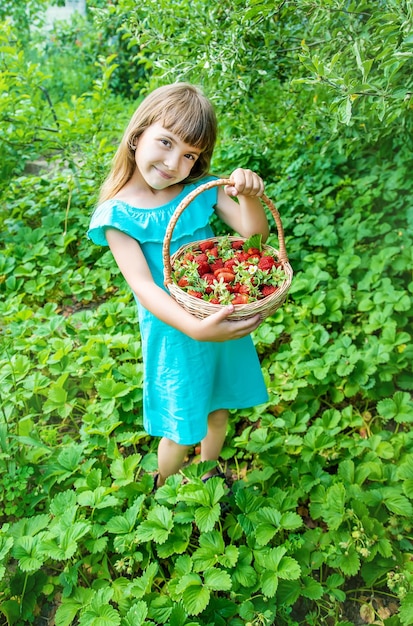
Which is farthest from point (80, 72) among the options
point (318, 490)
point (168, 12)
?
point (318, 490)

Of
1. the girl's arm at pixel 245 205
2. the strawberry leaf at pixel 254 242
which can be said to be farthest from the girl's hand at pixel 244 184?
the strawberry leaf at pixel 254 242

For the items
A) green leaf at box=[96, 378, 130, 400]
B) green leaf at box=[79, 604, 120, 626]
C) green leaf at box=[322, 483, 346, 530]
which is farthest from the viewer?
green leaf at box=[96, 378, 130, 400]

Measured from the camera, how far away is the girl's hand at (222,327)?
1.21 meters

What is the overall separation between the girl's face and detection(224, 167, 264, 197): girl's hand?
0.15 metres

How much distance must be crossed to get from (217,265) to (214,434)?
74 cm

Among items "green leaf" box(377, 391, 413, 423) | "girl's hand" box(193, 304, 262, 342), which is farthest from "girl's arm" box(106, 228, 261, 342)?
"green leaf" box(377, 391, 413, 423)

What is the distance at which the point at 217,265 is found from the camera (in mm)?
1408

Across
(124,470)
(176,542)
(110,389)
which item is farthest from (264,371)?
(176,542)

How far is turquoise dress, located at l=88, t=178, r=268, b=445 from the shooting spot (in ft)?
4.81

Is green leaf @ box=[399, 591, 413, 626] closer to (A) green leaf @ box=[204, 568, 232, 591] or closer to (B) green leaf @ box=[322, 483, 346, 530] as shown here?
(B) green leaf @ box=[322, 483, 346, 530]

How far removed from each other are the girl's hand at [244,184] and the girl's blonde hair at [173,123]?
0.56 feet

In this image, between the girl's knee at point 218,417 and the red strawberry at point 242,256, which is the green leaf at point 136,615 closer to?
the girl's knee at point 218,417

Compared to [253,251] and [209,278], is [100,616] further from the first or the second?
[253,251]

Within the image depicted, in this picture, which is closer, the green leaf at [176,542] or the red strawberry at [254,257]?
the red strawberry at [254,257]
